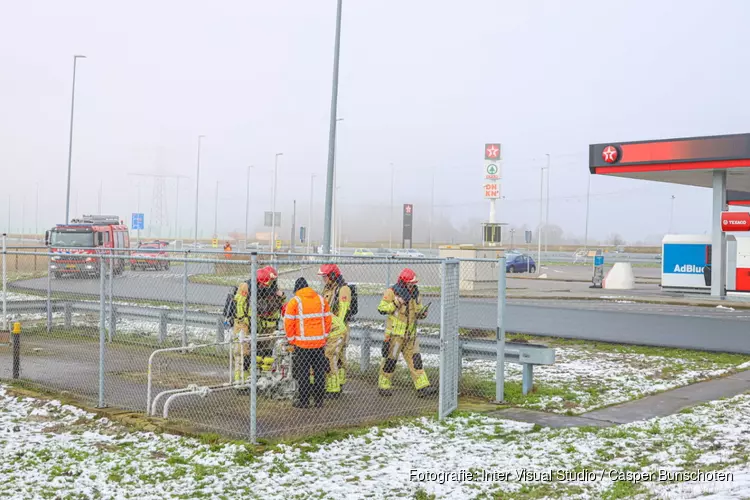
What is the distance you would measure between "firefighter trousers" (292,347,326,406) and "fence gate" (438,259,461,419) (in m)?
1.43

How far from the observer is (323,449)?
26.5ft

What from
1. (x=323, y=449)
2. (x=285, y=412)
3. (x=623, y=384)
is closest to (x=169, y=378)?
(x=285, y=412)

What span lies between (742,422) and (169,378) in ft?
25.5

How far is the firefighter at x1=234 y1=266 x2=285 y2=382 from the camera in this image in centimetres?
1081

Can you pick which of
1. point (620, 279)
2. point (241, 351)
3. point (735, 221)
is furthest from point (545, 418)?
point (620, 279)

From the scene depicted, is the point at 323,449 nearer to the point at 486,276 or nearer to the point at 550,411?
the point at 550,411

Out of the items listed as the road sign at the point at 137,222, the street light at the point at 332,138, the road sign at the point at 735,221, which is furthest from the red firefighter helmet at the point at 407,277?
the road sign at the point at 137,222

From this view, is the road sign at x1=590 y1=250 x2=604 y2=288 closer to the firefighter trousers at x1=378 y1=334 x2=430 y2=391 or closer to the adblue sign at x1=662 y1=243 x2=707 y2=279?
the adblue sign at x1=662 y1=243 x2=707 y2=279

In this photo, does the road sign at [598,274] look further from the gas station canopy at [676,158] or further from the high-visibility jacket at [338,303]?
the high-visibility jacket at [338,303]

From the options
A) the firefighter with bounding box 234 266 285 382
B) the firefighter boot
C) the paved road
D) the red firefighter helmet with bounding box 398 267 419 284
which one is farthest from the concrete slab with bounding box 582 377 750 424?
the firefighter with bounding box 234 266 285 382

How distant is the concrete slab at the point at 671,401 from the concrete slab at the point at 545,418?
0.27 meters

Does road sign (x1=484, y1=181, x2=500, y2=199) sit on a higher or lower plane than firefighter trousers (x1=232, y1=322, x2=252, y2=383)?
higher

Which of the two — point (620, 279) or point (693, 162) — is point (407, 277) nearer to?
point (693, 162)

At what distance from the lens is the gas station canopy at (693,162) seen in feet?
90.9
